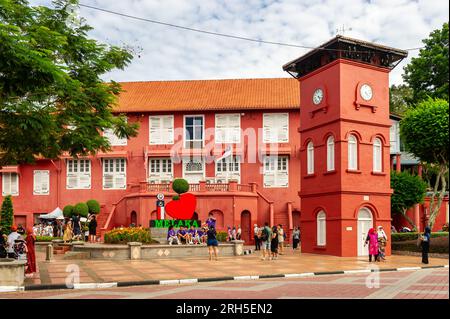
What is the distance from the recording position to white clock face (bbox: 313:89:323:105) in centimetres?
2805

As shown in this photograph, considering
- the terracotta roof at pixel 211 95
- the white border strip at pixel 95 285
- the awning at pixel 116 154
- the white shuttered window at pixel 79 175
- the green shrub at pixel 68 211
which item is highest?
the terracotta roof at pixel 211 95

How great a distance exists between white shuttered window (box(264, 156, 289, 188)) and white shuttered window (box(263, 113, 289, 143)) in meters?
1.31

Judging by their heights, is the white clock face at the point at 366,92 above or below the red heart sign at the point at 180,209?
above

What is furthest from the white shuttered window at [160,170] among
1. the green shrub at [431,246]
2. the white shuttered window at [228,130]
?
the green shrub at [431,246]

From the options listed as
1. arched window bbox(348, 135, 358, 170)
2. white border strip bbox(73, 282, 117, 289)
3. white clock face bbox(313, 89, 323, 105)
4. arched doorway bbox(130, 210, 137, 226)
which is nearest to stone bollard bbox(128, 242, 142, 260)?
white border strip bbox(73, 282, 117, 289)

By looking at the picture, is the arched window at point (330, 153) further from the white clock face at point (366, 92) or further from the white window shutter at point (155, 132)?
the white window shutter at point (155, 132)

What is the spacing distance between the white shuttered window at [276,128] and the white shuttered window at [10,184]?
62.1 feet

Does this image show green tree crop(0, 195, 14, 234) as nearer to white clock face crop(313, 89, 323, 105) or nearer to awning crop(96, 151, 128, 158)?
awning crop(96, 151, 128, 158)

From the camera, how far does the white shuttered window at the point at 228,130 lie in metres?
40.7

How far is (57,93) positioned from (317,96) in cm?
1575

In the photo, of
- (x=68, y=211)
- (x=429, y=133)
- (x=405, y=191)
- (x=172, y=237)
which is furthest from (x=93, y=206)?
(x=429, y=133)

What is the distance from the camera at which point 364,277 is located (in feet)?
55.1
